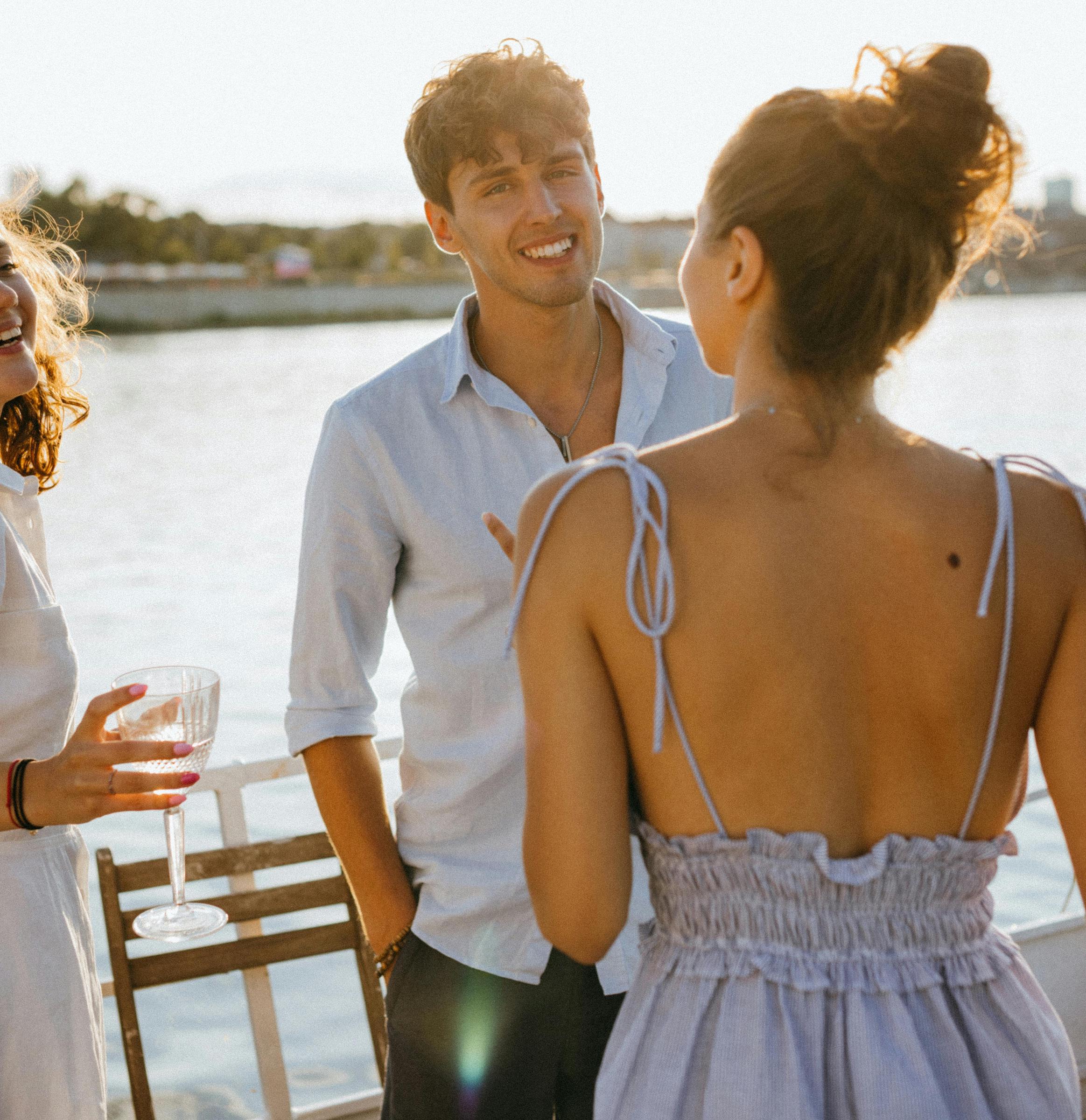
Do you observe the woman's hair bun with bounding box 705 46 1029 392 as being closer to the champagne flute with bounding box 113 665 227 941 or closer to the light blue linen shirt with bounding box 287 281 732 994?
the light blue linen shirt with bounding box 287 281 732 994

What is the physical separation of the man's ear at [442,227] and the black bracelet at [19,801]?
3.25ft

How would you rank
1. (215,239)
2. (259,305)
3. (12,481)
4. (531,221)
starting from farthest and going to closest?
(215,239), (259,305), (531,221), (12,481)

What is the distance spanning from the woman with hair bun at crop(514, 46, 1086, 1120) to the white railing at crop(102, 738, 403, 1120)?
1.68 metres

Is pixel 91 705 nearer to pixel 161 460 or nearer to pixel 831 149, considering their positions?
pixel 831 149

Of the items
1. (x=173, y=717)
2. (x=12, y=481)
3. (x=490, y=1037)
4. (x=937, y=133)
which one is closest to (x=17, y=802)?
(x=173, y=717)

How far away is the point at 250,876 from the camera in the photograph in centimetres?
284

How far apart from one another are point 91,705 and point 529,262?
889 mm

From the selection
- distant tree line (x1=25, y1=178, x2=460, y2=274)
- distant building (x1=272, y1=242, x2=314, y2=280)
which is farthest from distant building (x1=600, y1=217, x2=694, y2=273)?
distant building (x1=272, y1=242, x2=314, y2=280)

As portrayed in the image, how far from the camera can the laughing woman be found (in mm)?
1609

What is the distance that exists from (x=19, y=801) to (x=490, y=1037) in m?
0.70

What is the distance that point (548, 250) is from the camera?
6.30 feet

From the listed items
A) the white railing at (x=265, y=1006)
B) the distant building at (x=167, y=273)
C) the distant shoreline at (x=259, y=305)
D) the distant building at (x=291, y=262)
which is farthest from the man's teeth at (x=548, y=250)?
the distant building at (x=291, y=262)

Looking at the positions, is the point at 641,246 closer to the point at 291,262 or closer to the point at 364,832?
the point at 364,832

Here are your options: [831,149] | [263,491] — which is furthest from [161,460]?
[831,149]
